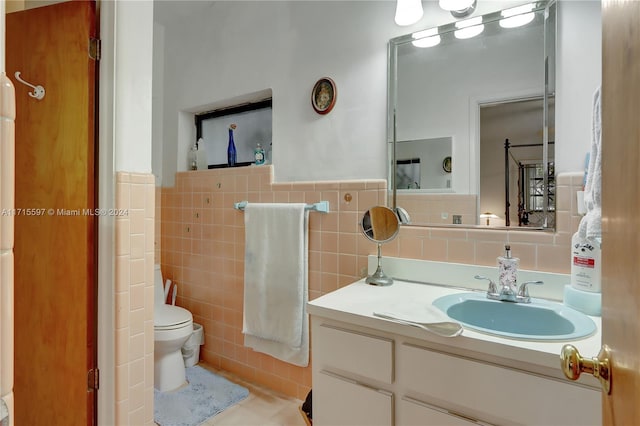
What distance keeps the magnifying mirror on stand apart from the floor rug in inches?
44.6

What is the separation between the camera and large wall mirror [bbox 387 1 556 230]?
1339 millimetres

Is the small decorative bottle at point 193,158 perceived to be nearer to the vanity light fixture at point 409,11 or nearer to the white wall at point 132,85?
the white wall at point 132,85

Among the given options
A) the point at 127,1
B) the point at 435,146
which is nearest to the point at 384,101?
the point at 435,146

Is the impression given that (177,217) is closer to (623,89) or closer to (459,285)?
(459,285)

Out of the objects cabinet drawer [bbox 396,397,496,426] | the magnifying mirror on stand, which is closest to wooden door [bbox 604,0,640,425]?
cabinet drawer [bbox 396,397,496,426]

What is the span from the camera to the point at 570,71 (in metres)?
1.27

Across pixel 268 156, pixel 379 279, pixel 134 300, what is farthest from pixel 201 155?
pixel 379 279

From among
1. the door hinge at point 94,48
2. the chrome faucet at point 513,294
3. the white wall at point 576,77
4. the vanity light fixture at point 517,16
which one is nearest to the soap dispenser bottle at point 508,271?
the chrome faucet at point 513,294

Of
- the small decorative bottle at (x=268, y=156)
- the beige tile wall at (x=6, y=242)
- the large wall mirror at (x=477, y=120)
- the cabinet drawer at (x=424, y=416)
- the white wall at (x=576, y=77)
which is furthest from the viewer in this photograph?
the small decorative bottle at (x=268, y=156)

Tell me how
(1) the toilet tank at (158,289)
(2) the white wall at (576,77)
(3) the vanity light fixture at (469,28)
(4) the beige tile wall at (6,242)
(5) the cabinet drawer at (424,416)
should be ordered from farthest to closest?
(1) the toilet tank at (158,289), (3) the vanity light fixture at (469,28), (2) the white wall at (576,77), (5) the cabinet drawer at (424,416), (4) the beige tile wall at (6,242)

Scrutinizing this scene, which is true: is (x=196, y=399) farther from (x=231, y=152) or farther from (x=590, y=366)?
(x=590, y=366)

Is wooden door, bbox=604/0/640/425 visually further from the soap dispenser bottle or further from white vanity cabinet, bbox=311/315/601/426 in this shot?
the soap dispenser bottle

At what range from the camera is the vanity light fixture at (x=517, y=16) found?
135 centimetres

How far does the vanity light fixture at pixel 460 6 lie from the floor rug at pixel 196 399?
2.22 meters
